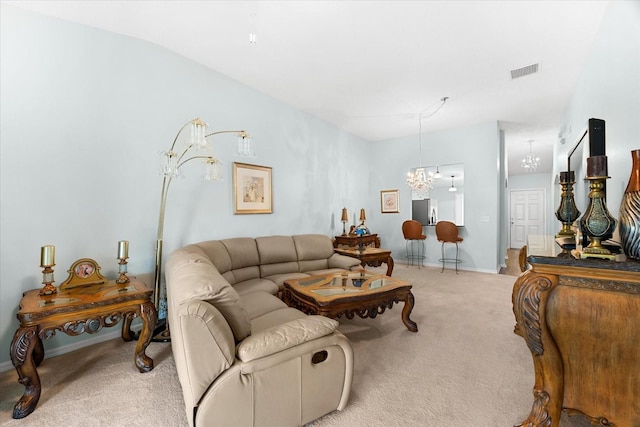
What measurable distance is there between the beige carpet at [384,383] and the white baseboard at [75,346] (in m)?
0.06

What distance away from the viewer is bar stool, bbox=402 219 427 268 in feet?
18.0

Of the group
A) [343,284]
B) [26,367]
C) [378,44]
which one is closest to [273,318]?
[343,284]

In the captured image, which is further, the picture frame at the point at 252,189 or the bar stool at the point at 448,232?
the bar stool at the point at 448,232

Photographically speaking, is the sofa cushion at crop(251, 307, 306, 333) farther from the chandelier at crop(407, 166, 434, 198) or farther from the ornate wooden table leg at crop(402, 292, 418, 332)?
the chandelier at crop(407, 166, 434, 198)

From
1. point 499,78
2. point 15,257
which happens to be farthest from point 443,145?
point 15,257

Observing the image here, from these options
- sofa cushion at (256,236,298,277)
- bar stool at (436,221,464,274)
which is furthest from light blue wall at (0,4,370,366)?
bar stool at (436,221,464,274)

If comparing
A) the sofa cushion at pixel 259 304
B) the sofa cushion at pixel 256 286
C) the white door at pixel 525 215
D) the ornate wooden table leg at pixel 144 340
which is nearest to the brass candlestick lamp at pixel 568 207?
the sofa cushion at pixel 259 304

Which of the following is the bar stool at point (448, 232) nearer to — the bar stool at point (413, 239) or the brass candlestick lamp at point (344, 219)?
the bar stool at point (413, 239)

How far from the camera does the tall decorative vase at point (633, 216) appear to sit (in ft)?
3.84

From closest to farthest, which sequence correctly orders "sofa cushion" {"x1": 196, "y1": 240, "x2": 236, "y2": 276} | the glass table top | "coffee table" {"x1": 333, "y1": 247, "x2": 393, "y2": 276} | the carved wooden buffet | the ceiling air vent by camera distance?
1. the carved wooden buffet
2. the glass table top
3. "sofa cushion" {"x1": 196, "y1": 240, "x2": 236, "y2": 276}
4. the ceiling air vent
5. "coffee table" {"x1": 333, "y1": 247, "x2": 393, "y2": 276}

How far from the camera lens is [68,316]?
1822 millimetres

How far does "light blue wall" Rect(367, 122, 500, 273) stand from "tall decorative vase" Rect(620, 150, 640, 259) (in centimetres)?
445

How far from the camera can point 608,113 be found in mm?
2240

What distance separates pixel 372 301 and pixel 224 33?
9.64ft
